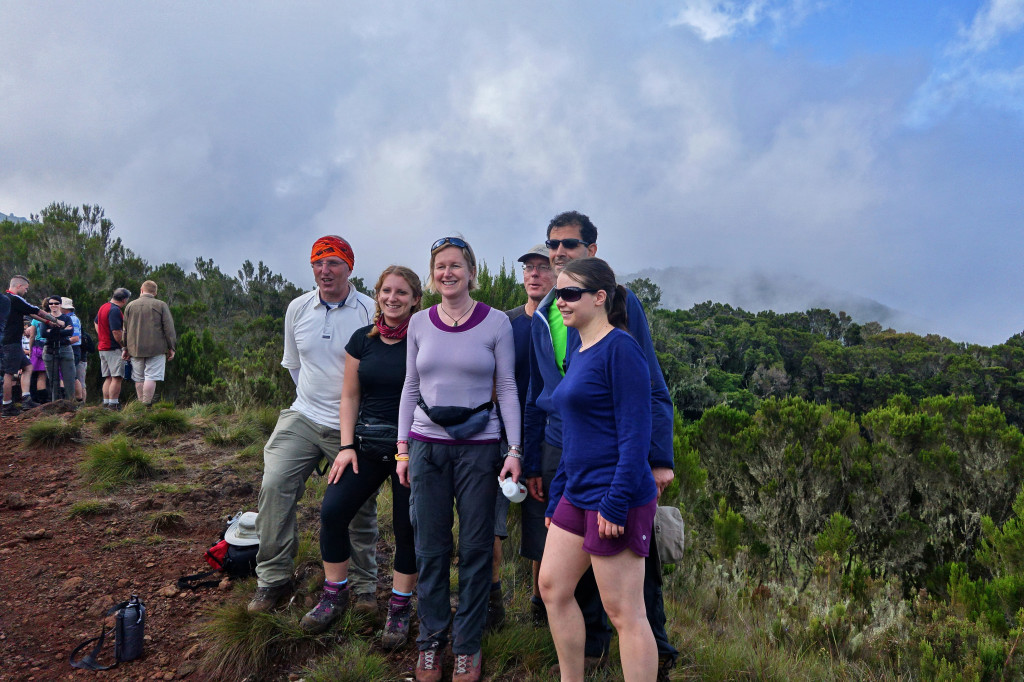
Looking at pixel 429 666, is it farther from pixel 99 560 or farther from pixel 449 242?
pixel 99 560

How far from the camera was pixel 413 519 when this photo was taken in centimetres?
260

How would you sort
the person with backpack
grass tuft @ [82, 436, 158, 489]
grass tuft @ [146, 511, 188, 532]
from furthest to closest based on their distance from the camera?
the person with backpack < grass tuft @ [82, 436, 158, 489] < grass tuft @ [146, 511, 188, 532]

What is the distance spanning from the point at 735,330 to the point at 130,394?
69.9 ft

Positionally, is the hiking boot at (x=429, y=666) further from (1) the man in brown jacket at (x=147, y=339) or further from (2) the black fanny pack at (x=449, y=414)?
(1) the man in brown jacket at (x=147, y=339)

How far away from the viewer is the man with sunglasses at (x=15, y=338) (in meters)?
7.54

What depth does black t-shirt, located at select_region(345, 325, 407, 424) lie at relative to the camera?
9.24 feet

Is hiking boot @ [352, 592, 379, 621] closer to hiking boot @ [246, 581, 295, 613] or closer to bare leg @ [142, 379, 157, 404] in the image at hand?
hiking boot @ [246, 581, 295, 613]

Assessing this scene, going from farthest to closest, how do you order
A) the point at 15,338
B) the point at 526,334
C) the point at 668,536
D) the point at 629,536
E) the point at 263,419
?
the point at 15,338, the point at 263,419, the point at 526,334, the point at 668,536, the point at 629,536

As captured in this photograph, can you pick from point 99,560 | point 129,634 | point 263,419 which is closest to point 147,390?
point 263,419

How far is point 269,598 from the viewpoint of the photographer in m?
2.99

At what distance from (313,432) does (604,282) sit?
1727mm

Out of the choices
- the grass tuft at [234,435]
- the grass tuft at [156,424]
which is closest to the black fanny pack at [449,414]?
the grass tuft at [234,435]

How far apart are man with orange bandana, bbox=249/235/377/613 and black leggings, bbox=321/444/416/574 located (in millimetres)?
258

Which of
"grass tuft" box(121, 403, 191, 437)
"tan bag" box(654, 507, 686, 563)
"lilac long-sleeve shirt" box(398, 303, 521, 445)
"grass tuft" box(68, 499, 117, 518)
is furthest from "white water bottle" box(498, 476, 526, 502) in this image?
"grass tuft" box(121, 403, 191, 437)
